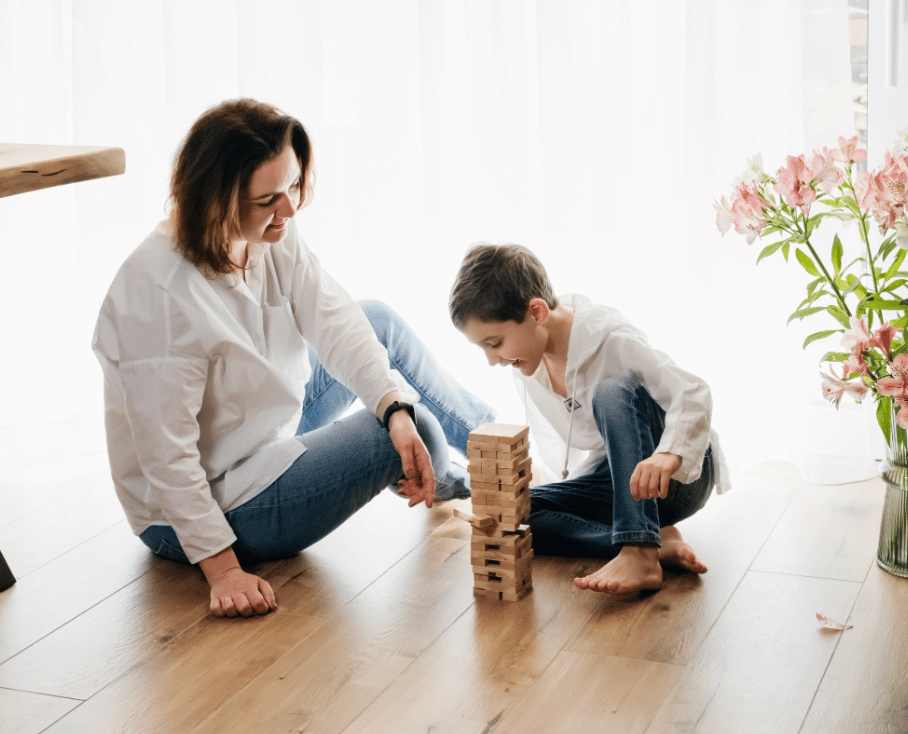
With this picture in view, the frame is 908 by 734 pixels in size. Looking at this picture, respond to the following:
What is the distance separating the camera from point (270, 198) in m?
1.62

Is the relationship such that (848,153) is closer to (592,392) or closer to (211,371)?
(592,392)

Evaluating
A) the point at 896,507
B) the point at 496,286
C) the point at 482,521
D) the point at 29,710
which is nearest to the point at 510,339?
the point at 496,286

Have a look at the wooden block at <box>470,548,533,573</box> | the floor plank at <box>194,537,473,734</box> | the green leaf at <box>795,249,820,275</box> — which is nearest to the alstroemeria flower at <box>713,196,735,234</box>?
the green leaf at <box>795,249,820,275</box>

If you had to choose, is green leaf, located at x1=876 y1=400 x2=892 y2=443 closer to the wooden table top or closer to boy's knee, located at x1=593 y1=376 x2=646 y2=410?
boy's knee, located at x1=593 y1=376 x2=646 y2=410

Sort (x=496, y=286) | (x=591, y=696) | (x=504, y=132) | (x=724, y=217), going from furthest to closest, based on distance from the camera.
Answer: (x=504, y=132)
(x=496, y=286)
(x=724, y=217)
(x=591, y=696)

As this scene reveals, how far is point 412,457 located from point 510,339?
0.83 ft

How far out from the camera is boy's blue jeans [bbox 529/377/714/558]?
162 centimetres

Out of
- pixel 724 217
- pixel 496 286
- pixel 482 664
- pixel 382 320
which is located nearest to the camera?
pixel 482 664

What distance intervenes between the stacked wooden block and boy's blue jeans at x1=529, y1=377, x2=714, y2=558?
13 centimetres

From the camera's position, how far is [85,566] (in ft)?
6.06

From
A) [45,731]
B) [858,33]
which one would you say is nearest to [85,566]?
[45,731]

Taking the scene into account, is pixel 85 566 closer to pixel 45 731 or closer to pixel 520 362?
pixel 45 731

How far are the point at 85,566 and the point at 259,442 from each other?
410 mm

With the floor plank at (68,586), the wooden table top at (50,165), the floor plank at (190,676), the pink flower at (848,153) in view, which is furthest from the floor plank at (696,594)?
the wooden table top at (50,165)
